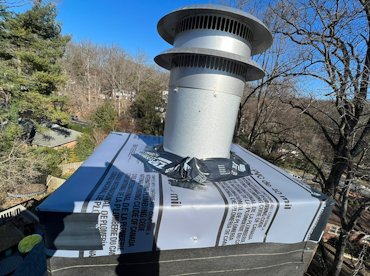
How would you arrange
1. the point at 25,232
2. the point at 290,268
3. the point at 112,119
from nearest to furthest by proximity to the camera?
the point at 290,268, the point at 25,232, the point at 112,119

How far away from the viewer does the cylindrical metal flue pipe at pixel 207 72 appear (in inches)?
59.4

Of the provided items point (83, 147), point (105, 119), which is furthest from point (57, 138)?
point (105, 119)

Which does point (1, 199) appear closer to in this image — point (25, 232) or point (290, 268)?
point (25, 232)

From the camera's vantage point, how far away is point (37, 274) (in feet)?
7.75

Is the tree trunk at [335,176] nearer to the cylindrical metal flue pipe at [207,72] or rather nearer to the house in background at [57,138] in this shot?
the cylindrical metal flue pipe at [207,72]

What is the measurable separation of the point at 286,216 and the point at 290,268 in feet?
1.49

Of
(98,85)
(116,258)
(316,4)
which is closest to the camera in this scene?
(116,258)

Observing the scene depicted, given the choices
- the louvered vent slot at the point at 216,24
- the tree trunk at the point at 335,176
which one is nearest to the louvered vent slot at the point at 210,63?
the louvered vent slot at the point at 216,24

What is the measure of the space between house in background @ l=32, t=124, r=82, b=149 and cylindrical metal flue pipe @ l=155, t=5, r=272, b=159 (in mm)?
13384

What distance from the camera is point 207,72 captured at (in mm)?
1518

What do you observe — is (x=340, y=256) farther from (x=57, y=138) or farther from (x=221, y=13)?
(x=57, y=138)

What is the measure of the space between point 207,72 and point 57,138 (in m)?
15.0

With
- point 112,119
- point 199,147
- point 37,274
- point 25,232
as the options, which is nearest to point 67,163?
point 112,119

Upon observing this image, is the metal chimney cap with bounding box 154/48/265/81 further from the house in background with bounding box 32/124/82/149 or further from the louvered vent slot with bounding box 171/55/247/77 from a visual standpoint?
the house in background with bounding box 32/124/82/149
